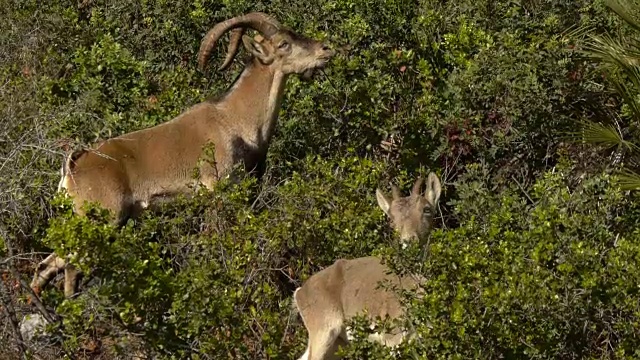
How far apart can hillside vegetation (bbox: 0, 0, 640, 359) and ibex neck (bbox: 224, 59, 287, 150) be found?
24cm

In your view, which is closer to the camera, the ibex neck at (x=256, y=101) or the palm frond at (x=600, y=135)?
the palm frond at (x=600, y=135)

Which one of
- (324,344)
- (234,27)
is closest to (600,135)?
(234,27)

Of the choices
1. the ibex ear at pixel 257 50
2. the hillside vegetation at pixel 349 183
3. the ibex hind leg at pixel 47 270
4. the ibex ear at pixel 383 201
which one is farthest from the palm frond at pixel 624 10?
the ibex hind leg at pixel 47 270

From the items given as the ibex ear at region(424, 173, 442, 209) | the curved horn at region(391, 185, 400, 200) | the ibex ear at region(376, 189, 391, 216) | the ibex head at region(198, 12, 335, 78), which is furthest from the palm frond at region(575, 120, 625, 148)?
the ibex head at region(198, 12, 335, 78)

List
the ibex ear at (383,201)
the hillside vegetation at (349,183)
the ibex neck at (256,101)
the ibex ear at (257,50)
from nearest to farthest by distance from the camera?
the hillside vegetation at (349,183) → the ibex ear at (383,201) → the ibex neck at (256,101) → the ibex ear at (257,50)

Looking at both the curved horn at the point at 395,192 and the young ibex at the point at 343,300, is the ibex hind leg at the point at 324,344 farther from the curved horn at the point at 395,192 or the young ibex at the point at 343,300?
the curved horn at the point at 395,192

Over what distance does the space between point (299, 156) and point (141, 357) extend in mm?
4403

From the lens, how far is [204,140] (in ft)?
43.8

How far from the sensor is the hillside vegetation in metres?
9.91

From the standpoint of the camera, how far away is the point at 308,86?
1402 cm

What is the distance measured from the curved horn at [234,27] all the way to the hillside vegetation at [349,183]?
0.47 metres

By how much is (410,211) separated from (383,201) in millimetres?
399

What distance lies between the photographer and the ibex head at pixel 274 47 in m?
13.8

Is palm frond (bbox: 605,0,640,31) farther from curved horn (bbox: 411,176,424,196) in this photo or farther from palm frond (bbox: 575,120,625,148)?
curved horn (bbox: 411,176,424,196)
